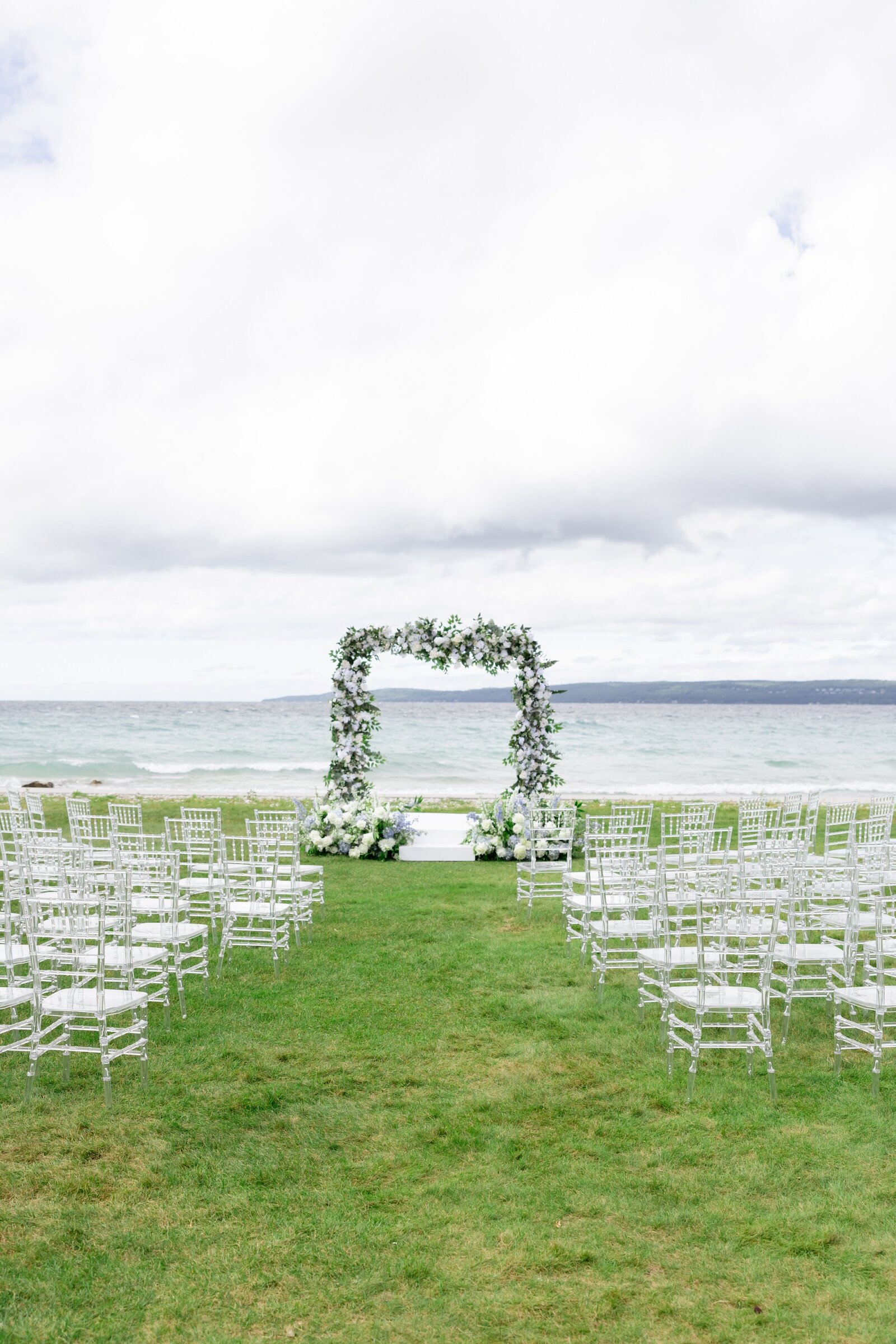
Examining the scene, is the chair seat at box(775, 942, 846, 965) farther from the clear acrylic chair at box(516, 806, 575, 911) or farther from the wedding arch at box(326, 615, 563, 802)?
the wedding arch at box(326, 615, 563, 802)

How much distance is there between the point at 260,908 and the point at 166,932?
1008 millimetres

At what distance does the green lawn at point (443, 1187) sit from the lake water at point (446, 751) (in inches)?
730

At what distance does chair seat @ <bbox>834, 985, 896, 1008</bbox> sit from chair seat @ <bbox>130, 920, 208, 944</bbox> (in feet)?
12.2

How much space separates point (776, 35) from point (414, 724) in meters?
46.4

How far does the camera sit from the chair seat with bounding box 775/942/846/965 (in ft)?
18.0

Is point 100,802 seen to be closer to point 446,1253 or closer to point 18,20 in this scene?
point 18,20

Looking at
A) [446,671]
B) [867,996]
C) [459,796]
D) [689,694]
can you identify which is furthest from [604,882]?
[689,694]

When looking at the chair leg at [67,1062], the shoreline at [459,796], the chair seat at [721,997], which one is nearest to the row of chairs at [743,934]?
the chair seat at [721,997]

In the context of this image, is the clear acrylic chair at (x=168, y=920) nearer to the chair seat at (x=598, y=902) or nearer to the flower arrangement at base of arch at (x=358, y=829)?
the chair seat at (x=598, y=902)

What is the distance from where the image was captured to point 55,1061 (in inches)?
202

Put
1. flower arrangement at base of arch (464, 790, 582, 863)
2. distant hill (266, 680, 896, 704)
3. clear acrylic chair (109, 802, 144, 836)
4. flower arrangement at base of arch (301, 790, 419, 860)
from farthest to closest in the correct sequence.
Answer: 1. distant hill (266, 680, 896, 704)
2. flower arrangement at base of arch (301, 790, 419, 860)
3. flower arrangement at base of arch (464, 790, 582, 863)
4. clear acrylic chair (109, 802, 144, 836)

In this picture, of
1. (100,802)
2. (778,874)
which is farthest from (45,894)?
(100,802)

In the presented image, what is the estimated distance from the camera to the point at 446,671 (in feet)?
44.0

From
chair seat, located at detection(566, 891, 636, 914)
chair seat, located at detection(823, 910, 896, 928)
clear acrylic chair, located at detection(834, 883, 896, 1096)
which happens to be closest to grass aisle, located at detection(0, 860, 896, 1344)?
clear acrylic chair, located at detection(834, 883, 896, 1096)
